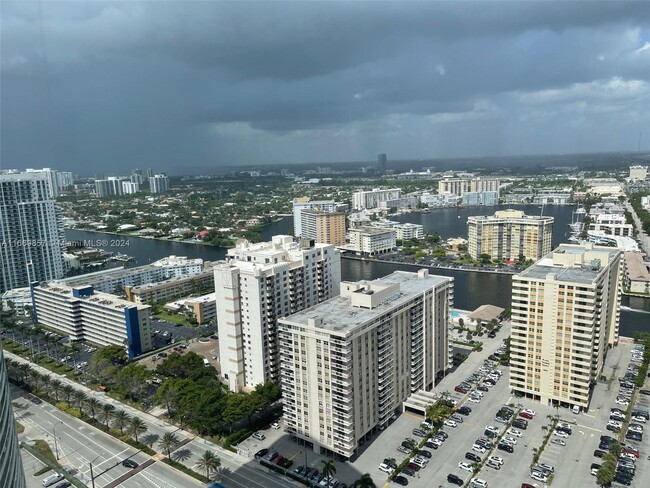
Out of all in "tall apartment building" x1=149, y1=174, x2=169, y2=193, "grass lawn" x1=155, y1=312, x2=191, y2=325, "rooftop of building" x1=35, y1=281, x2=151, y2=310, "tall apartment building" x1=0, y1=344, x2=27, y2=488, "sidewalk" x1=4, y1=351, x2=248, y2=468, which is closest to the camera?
"tall apartment building" x1=0, y1=344, x2=27, y2=488

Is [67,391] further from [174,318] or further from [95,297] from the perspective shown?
[174,318]

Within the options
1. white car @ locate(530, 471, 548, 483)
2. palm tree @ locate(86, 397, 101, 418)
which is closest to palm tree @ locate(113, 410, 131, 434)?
palm tree @ locate(86, 397, 101, 418)

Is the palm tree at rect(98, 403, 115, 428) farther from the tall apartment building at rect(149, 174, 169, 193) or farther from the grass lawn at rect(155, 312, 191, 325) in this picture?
the tall apartment building at rect(149, 174, 169, 193)

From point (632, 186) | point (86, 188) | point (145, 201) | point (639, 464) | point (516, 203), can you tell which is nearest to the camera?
point (639, 464)

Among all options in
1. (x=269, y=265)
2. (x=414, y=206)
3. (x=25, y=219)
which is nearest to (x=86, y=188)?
(x=414, y=206)

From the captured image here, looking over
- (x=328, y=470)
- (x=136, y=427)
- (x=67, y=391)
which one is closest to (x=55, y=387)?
(x=67, y=391)

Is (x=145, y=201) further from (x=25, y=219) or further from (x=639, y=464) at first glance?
(x=639, y=464)

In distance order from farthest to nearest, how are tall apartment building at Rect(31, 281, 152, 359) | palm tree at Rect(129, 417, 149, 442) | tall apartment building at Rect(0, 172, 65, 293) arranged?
tall apartment building at Rect(0, 172, 65, 293), tall apartment building at Rect(31, 281, 152, 359), palm tree at Rect(129, 417, 149, 442)

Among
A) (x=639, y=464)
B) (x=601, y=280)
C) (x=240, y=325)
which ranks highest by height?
(x=601, y=280)

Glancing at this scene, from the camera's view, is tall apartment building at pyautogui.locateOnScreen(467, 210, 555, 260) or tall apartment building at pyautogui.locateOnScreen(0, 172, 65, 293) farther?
tall apartment building at pyautogui.locateOnScreen(467, 210, 555, 260)
